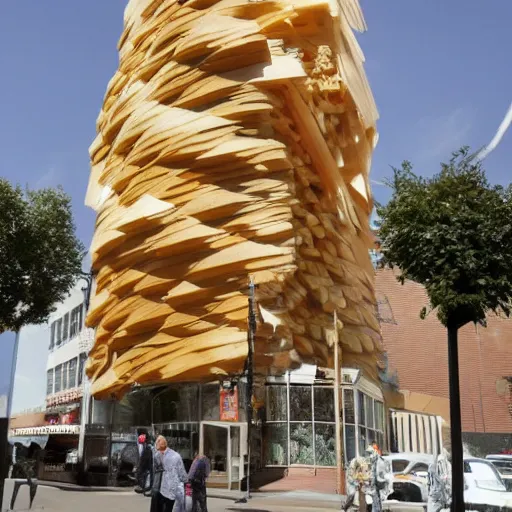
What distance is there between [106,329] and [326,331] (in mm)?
5494

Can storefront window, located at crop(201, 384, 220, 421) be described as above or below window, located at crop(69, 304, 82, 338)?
below

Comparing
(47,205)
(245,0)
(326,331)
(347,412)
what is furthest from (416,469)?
(47,205)

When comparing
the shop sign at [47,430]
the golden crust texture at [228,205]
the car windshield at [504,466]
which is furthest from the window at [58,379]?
the car windshield at [504,466]

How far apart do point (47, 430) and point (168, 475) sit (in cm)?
993

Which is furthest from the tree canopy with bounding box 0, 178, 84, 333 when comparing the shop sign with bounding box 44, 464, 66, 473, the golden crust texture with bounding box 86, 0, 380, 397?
the shop sign with bounding box 44, 464, 66, 473

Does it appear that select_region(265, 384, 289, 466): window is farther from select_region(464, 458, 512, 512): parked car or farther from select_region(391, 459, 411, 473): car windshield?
select_region(464, 458, 512, 512): parked car

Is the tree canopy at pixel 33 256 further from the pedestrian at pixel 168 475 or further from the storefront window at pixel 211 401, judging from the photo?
the pedestrian at pixel 168 475

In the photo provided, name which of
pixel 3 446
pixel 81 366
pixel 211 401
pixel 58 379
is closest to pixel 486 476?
pixel 211 401

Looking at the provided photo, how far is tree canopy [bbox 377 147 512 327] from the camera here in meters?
12.4

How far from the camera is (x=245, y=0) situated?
1670cm

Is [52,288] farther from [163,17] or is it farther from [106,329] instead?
[163,17]

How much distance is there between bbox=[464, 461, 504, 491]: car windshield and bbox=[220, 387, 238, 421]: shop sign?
4811 mm

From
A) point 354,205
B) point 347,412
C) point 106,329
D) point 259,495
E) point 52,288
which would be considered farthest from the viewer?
point 52,288

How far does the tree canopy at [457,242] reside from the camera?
488 inches
